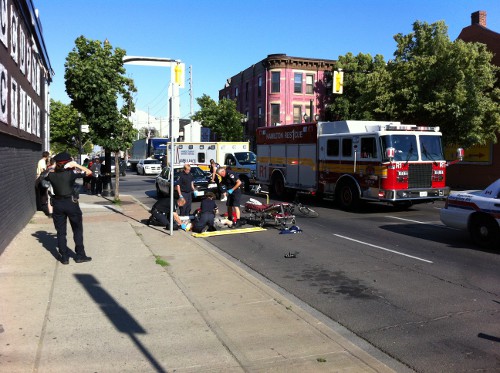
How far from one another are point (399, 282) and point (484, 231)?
11.6ft

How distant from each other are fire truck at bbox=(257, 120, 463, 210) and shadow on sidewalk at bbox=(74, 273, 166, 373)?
994 cm

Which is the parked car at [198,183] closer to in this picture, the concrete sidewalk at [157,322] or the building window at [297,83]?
the concrete sidewalk at [157,322]

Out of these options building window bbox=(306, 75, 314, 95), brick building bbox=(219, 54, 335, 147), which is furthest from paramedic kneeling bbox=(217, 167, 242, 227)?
building window bbox=(306, 75, 314, 95)

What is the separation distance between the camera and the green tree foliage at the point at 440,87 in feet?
73.7

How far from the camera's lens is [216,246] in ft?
33.6

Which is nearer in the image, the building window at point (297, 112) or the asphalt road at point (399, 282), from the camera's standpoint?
the asphalt road at point (399, 282)

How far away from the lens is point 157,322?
17.0 ft

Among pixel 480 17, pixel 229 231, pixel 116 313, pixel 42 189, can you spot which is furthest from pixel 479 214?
pixel 480 17

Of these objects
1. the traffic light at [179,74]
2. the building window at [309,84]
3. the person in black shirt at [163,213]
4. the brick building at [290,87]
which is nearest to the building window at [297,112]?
the brick building at [290,87]

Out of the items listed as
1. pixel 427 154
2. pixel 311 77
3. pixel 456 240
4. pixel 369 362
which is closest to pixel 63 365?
pixel 369 362

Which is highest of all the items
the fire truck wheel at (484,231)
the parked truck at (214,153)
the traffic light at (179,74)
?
the traffic light at (179,74)

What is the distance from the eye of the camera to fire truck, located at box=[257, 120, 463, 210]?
1455 centimetres

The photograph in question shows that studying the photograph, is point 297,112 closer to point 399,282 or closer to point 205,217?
point 205,217

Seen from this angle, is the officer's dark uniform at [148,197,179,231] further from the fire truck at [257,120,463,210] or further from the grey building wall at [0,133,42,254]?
the fire truck at [257,120,463,210]
